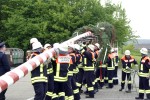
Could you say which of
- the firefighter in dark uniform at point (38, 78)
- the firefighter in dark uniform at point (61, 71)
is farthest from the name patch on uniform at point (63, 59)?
the firefighter in dark uniform at point (38, 78)

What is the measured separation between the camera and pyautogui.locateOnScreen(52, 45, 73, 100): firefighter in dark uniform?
908 centimetres

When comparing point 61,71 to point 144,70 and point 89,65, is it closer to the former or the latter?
point 89,65

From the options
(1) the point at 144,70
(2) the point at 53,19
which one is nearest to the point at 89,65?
(1) the point at 144,70

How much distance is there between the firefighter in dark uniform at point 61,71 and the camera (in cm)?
908

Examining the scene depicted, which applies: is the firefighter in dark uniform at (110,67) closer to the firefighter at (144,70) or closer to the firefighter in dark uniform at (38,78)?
the firefighter at (144,70)

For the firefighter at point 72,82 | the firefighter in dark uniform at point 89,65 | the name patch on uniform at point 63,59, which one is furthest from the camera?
the firefighter in dark uniform at point 89,65

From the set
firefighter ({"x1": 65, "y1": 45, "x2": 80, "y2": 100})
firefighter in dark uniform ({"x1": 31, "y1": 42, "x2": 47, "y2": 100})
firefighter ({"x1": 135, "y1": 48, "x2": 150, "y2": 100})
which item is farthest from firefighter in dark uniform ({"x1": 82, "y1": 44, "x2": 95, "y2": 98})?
firefighter in dark uniform ({"x1": 31, "y1": 42, "x2": 47, "y2": 100})

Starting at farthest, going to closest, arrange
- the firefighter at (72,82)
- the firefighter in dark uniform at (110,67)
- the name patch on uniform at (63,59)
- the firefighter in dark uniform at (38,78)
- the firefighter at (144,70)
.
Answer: the firefighter in dark uniform at (110,67) < the firefighter at (144,70) < the firefighter at (72,82) < the name patch on uniform at (63,59) < the firefighter in dark uniform at (38,78)

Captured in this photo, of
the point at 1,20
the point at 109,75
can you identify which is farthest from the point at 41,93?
the point at 1,20

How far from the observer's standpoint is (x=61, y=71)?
921cm

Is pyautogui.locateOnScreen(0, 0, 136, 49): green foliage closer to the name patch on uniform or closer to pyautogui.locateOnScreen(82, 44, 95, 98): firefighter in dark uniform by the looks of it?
pyautogui.locateOnScreen(82, 44, 95, 98): firefighter in dark uniform

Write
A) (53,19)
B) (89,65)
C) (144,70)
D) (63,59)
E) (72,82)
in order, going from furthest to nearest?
(53,19) < (89,65) < (144,70) < (72,82) < (63,59)

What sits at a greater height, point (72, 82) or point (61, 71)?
point (61, 71)

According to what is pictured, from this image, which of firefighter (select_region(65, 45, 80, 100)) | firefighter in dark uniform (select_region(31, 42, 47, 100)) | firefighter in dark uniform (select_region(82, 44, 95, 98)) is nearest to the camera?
firefighter in dark uniform (select_region(31, 42, 47, 100))
